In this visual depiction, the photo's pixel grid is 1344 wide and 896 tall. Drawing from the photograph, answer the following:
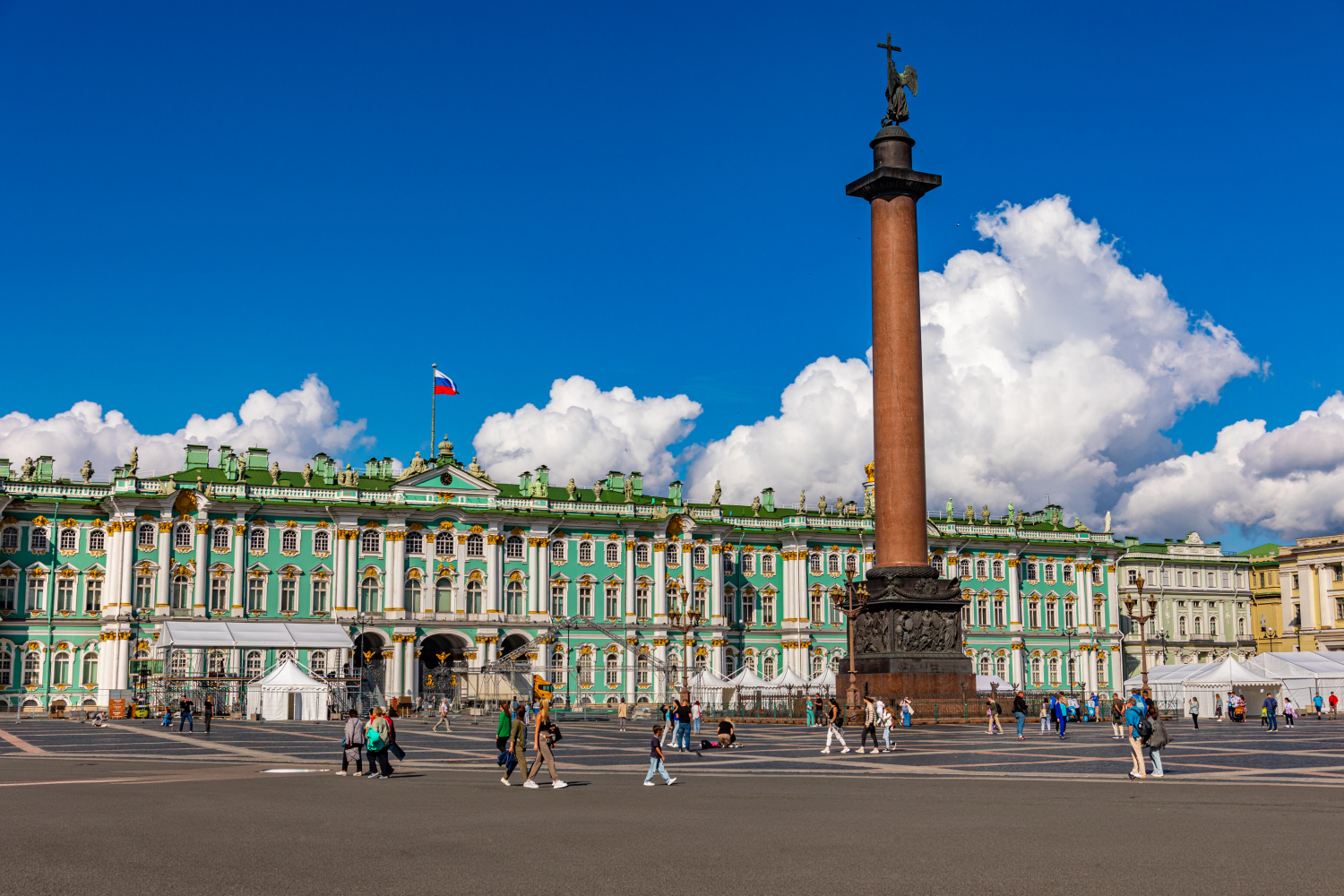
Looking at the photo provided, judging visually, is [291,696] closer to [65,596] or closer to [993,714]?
[65,596]

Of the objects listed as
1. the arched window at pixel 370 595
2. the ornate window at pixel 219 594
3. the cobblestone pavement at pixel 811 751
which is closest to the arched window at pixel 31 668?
the ornate window at pixel 219 594

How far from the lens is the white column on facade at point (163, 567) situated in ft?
267

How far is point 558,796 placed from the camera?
75.0 feet

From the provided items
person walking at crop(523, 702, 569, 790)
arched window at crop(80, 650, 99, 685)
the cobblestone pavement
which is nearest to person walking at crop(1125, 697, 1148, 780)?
the cobblestone pavement

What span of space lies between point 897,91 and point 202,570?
5241cm

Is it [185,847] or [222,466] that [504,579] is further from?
[185,847]

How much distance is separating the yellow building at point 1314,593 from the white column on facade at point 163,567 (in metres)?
93.7

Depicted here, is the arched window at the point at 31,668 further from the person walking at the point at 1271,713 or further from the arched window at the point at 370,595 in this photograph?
the person walking at the point at 1271,713

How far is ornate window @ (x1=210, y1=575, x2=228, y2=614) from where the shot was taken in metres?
83.7

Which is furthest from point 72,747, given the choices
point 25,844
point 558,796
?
point 25,844

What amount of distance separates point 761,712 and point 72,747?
28132 mm

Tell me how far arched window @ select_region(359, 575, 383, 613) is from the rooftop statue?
1920 inches

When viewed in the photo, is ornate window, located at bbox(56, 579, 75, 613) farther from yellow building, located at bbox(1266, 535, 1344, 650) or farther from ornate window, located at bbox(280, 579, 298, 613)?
yellow building, located at bbox(1266, 535, 1344, 650)

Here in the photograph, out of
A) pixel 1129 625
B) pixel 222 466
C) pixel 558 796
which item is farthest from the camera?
Result: pixel 1129 625
